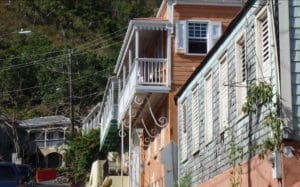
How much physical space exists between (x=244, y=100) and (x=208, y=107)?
3469 mm

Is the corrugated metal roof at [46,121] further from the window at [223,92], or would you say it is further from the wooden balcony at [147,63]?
the window at [223,92]

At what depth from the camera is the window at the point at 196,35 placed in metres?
27.6

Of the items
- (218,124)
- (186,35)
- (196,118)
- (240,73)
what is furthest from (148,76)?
(240,73)

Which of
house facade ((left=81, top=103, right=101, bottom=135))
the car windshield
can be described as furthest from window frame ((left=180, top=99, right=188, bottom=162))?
house facade ((left=81, top=103, right=101, bottom=135))

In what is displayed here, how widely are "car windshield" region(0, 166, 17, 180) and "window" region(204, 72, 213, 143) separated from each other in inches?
484

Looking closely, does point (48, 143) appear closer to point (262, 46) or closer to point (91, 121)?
point (91, 121)

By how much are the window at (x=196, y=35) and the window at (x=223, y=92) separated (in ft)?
33.3

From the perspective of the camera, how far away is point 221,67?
17.4 m

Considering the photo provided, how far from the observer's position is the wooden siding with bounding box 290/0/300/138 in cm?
1319

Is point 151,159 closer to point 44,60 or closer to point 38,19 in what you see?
point 44,60

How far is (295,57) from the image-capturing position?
525 inches

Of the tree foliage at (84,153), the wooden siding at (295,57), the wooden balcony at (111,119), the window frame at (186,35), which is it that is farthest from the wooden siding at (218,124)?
the tree foliage at (84,153)

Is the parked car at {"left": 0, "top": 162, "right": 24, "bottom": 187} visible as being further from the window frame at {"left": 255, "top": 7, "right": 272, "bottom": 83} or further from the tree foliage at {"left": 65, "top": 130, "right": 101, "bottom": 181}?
the tree foliage at {"left": 65, "top": 130, "right": 101, "bottom": 181}

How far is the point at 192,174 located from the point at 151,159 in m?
10.1
